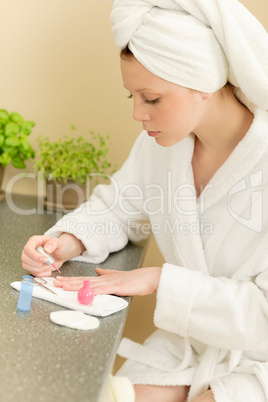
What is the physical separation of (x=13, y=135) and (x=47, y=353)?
113 centimetres

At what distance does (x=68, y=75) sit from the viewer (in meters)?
1.90

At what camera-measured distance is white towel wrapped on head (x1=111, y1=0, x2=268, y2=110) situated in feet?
3.57

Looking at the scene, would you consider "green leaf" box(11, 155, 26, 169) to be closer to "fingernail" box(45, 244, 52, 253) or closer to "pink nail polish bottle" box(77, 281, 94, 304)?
"fingernail" box(45, 244, 52, 253)

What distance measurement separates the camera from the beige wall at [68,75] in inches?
72.9

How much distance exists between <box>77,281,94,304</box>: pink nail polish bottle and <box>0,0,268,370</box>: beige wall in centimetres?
90

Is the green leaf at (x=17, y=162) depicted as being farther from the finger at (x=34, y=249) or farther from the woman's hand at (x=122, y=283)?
the woman's hand at (x=122, y=283)

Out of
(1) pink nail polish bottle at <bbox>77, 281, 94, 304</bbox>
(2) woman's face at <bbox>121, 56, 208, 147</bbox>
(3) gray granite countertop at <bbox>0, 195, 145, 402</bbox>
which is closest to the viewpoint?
(3) gray granite countertop at <bbox>0, 195, 145, 402</bbox>

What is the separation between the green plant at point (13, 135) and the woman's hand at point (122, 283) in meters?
0.80

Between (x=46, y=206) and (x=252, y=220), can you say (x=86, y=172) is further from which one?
(x=252, y=220)

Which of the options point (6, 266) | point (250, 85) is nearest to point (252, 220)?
point (250, 85)

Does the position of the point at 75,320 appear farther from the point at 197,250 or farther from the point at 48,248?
the point at 197,250

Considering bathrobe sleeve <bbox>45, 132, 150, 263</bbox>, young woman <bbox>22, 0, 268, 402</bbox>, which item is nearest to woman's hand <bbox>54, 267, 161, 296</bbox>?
young woman <bbox>22, 0, 268, 402</bbox>

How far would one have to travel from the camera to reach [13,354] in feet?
2.58

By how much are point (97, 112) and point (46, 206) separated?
0.38 metres
